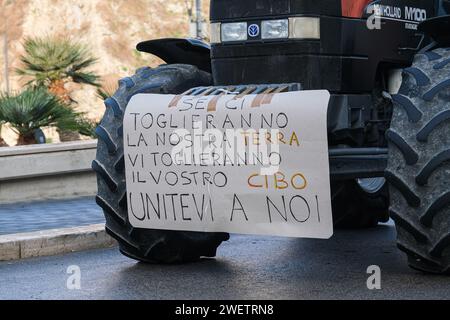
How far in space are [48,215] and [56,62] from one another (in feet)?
50.6

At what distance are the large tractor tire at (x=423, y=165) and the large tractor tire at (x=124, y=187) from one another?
1.62 m

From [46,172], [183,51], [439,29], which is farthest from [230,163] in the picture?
[46,172]

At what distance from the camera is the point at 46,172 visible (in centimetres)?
1254

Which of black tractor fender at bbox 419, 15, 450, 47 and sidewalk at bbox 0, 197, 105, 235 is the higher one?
black tractor fender at bbox 419, 15, 450, 47

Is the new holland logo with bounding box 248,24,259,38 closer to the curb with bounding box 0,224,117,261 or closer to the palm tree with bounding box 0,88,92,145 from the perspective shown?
the curb with bounding box 0,224,117,261

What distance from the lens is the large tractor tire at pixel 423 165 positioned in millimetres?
5965

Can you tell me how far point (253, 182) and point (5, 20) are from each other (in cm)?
7654

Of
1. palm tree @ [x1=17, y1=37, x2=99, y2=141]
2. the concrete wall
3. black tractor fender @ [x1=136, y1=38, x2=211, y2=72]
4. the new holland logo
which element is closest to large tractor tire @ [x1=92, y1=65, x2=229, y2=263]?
black tractor fender @ [x1=136, y1=38, x2=211, y2=72]

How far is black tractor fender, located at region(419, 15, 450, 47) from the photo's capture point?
6.41 m

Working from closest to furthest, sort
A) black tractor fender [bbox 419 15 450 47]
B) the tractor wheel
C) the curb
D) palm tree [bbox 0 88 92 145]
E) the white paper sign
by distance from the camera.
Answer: the white paper sign < black tractor fender [bbox 419 15 450 47] < the curb < the tractor wheel < palm tree [bbox 0 88 92 145]

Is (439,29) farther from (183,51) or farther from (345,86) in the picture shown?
(183,51)

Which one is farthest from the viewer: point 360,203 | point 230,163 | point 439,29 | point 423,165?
point 360,203

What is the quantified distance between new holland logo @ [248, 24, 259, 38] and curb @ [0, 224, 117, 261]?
8.59 ft

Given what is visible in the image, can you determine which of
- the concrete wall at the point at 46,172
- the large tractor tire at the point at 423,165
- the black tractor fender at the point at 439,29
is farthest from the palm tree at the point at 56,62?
the large tractor tire at the point at 423,165
